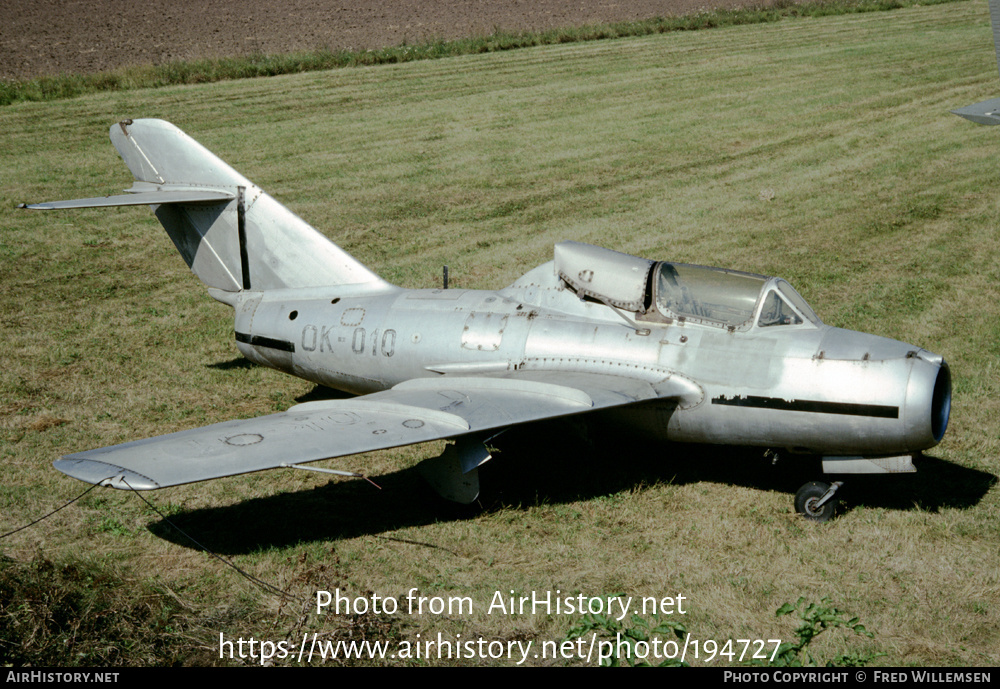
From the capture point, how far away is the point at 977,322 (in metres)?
12.0

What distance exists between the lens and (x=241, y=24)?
33375 mm

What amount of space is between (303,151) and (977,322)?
15.6 meters

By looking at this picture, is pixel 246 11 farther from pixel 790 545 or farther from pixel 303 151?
pixel 790 545

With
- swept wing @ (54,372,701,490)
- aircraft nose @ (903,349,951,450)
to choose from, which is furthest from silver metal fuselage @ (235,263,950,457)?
swept wing @ (54,372,701,490)

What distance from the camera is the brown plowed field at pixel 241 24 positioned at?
96.1 ft

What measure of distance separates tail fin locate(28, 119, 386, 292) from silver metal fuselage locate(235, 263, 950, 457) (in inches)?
11.0

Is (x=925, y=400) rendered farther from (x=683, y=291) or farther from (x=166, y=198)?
(x=166, y=198)

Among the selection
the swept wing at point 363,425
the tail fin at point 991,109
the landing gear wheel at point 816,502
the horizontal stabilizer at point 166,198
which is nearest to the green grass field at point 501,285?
the landing gear wheel at point 816,502

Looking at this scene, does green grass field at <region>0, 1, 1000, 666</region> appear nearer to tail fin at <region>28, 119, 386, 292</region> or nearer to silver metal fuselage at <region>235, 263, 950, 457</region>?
silver metal fuselage at <region>235, 263, 950, 457</region>

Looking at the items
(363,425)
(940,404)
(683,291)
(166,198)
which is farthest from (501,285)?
(940,404)

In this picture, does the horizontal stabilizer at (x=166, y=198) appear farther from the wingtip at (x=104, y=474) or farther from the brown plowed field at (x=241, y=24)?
the brown plowed field at (x=241, y=24)

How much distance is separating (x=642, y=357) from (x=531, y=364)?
1.16 m

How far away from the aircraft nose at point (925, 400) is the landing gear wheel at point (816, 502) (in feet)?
3.13

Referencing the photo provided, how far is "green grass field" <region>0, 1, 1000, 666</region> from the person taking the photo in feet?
22.1
